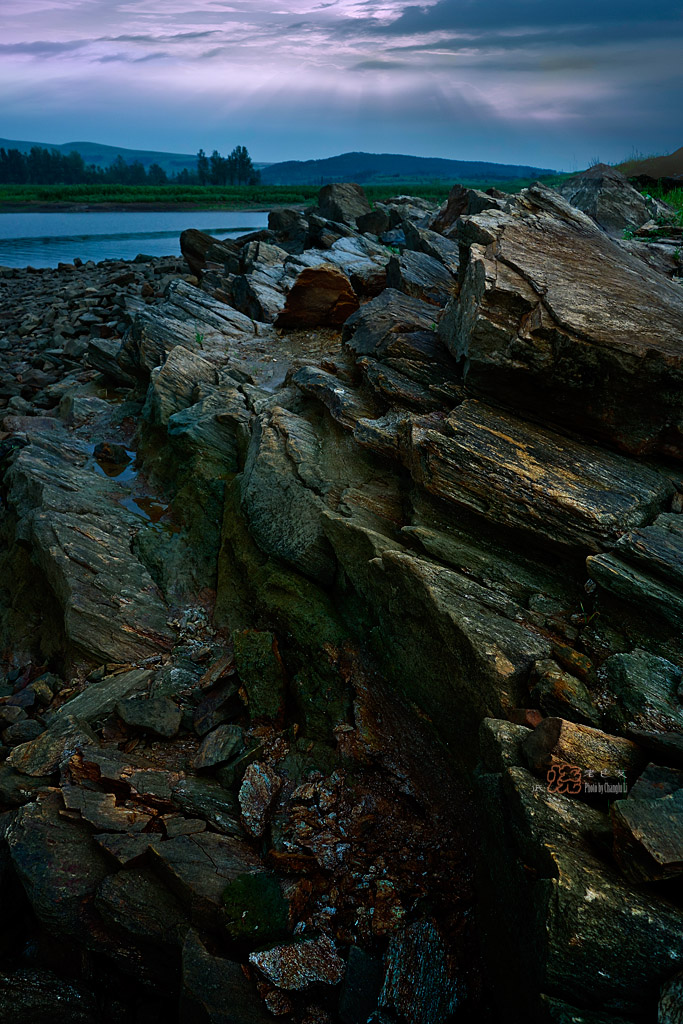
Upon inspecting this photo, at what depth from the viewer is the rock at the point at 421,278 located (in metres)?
18.6

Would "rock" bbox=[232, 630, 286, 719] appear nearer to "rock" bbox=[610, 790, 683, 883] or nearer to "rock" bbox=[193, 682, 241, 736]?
"rock" bbox=[193, 682, 241, 736]

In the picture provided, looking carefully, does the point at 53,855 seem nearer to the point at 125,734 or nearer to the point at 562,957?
the point at 125,734

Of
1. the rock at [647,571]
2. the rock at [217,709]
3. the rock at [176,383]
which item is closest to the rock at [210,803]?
the rock at [217,709]

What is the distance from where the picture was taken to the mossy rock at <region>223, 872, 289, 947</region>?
263 inches

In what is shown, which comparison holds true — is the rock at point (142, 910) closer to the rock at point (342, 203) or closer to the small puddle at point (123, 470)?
the small puddle at point (123, 470)

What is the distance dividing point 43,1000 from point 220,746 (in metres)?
3.29

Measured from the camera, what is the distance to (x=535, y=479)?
8414 mm

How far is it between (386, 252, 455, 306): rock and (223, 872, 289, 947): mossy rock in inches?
597

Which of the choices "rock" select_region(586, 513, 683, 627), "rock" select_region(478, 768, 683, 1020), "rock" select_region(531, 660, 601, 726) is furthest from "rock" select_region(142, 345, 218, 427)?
"rock" select_region(478, 768, 683, 1020)

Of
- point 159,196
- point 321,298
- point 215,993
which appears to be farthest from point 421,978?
point 159,196

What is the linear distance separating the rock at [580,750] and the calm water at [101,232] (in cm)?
5396

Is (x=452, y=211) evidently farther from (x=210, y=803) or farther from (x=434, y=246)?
(x=210, y=803)

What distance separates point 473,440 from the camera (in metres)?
9.01

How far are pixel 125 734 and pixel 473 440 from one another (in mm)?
6890
